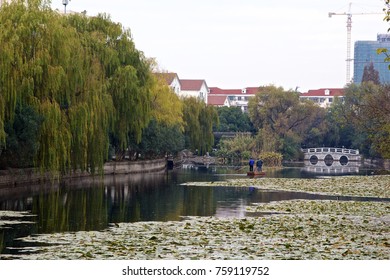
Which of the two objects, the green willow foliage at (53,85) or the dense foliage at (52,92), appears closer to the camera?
the green willow foliage at (53,85)

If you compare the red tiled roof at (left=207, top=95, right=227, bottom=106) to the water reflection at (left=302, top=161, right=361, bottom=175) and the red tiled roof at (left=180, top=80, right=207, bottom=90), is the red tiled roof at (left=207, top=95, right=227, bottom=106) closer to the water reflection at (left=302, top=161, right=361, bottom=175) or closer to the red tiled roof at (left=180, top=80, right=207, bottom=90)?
the red tiled roof at (left=180, top=80, right=207, bottom=90)

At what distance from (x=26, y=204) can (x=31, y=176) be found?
11.0 m

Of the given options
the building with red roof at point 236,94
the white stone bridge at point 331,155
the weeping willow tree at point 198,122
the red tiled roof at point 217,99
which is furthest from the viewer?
the building with red roof at point 236,94

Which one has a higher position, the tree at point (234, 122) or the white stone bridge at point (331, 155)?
the tree at point (234, 122)

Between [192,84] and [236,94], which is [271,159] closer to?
[192,84]

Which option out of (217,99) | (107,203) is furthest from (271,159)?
(217,99)

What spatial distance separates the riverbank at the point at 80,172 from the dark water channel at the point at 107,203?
2.42ft

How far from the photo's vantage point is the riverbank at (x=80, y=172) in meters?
37.0

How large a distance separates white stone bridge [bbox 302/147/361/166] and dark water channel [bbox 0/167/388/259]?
201 feet

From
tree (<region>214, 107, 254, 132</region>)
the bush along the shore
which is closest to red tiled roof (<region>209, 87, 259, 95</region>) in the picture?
tree (<region>214, 107, 254, 132</region>)

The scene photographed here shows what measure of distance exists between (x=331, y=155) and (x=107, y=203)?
77.4 meters

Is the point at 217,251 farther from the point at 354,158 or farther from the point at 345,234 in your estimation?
the point at 354,158

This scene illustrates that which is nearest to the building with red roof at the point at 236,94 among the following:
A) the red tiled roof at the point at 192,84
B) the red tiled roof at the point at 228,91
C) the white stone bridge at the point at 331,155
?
the red tiled roof at the point at 228,91

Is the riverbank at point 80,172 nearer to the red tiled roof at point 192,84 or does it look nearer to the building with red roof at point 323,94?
the red tiled roof at point 192,84
